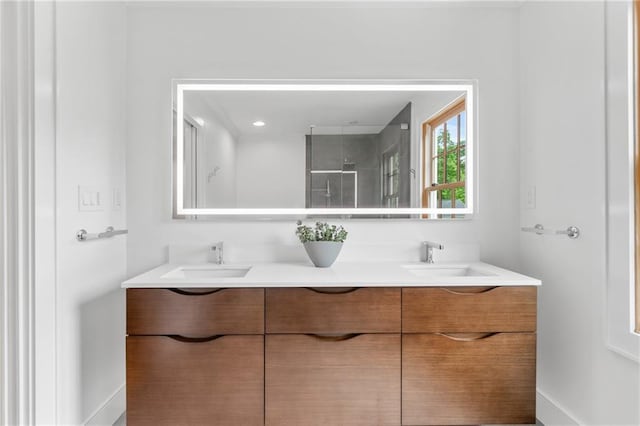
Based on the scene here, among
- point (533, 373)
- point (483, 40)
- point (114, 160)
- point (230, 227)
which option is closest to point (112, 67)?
point (114, 160)

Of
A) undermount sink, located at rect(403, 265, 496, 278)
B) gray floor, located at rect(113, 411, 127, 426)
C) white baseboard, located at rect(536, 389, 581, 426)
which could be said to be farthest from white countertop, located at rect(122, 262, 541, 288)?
gray floor, located at rect(113, 411, 127, 426)

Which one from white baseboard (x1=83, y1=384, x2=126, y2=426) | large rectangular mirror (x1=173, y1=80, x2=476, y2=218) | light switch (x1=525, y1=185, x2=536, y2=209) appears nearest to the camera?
white baseboard (x1=83, y1=384, x2=126, y2=426)

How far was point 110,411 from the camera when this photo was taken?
1902 millimetres

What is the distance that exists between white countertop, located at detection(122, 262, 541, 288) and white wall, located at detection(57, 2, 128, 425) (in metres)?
0.26

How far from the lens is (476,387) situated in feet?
5.31

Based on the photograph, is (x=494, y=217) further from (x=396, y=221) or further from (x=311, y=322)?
(x=311, y=322)

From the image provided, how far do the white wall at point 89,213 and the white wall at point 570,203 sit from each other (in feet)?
7.10

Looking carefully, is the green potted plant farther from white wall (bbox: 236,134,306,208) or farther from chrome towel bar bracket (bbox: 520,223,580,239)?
chrome towel bar bracket (bbox: 520,223,580,239)

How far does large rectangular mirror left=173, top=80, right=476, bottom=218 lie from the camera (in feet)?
7.01

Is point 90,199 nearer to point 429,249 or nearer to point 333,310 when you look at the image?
point 333,310

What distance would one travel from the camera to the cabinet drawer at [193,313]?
62.4 inches

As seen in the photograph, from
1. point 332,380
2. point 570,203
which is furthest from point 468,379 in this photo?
point 570,203

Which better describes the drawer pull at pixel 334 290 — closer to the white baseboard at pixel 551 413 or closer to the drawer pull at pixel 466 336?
the drawer pull at pixel 466 336

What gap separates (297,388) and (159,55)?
184 cm
